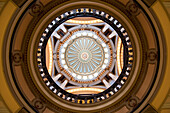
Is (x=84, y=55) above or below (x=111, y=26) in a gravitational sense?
above

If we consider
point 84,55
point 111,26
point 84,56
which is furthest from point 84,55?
point 111,26

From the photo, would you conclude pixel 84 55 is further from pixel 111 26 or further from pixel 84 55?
pixel 111 26

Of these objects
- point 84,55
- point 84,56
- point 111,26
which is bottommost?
point 111,26

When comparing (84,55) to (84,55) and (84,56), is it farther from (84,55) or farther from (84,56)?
(84,56)

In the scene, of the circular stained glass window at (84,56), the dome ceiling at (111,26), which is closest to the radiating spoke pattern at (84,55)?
the circular stained glass window at (84,56)

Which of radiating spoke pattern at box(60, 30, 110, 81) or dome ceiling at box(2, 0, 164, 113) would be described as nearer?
dome ceiling at box(2, 0, 164, 113)

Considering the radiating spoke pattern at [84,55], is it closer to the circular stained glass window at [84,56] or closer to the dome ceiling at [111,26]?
the circular stained glass window at [84,56]

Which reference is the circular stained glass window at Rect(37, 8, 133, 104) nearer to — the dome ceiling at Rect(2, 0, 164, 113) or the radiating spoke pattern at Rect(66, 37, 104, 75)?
the radiating spoke pattern at Rect(66, 37, 104, 75)

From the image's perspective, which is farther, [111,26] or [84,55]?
[84,55]

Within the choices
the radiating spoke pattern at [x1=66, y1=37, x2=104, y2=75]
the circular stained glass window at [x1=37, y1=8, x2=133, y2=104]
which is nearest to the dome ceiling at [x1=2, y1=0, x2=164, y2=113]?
the circular stained glass window at [x1=37, y1=8, x2=133, y2=104]

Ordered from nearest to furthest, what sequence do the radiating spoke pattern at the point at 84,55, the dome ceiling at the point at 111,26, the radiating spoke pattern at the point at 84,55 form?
the dome ceiling at the point at 111,26 < the radiating spoke pattern at the point at 84,55 < the radiating spoke pattern at the point at 84,55

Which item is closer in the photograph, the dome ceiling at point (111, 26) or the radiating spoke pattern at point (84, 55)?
the dome ceiling at point (111, 26)

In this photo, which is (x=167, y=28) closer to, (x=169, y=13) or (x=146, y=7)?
(x=169, y=13)

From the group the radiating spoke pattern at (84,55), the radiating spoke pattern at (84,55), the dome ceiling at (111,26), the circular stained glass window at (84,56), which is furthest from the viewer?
the radiating spoke pattern at (84,55)
